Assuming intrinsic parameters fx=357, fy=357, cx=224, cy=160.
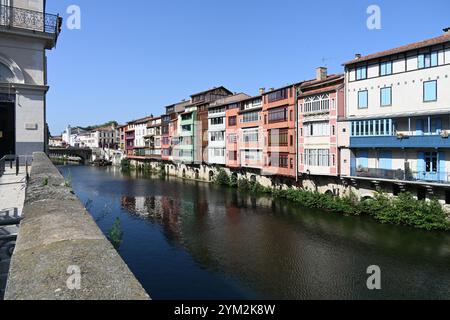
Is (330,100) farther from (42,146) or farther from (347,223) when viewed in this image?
(42,146)

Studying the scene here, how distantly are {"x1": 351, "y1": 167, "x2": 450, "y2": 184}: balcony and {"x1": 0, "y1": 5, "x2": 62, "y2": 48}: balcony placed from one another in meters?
27.0

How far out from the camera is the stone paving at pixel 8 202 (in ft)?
16.4

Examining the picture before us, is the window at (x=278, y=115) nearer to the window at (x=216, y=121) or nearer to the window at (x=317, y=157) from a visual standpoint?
the window at (x=317, y=157)

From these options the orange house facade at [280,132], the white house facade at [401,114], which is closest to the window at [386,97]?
the white house facade at [401,114]

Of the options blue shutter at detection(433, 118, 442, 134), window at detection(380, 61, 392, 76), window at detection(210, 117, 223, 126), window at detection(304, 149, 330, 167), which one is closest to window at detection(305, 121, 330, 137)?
window at detection(304, 149, 330, 167)

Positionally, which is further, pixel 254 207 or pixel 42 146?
pixel 254 207

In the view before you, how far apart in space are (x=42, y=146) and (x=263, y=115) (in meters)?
35.8

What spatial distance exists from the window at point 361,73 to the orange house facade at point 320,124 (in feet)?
6.08

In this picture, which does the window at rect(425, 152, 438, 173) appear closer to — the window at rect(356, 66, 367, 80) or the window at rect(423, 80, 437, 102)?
the window at rect(423, 80, 437, 102)

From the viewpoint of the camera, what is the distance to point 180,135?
235ft

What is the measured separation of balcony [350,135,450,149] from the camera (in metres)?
26.9

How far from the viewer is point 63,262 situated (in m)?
3.61

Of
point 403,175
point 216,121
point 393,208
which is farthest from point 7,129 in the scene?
point 216,121

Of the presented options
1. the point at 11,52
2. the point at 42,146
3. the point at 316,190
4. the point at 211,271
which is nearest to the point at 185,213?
the point at 316,190
